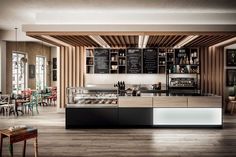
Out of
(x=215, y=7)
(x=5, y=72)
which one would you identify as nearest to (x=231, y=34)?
(x=215, y=7)

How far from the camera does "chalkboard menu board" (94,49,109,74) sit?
983 centimetres

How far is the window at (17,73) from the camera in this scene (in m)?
12.3

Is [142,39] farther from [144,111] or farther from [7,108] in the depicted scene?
[7,108]

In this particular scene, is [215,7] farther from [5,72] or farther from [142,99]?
[5,72]

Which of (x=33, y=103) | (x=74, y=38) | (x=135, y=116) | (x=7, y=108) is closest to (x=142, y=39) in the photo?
(x=74, y=38)

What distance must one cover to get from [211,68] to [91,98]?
204 inches

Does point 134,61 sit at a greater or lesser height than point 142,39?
lesser

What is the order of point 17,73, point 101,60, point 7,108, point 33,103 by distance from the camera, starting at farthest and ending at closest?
point 17,73, point 33,103, point 7,108, point 101,60

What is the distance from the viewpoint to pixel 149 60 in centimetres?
988

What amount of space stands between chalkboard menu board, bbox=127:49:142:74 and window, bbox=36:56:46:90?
22.5 feet

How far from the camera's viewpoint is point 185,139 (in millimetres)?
5875

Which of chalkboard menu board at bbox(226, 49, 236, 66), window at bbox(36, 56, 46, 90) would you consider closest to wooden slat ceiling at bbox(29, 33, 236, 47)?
chalkboard menu board at bbox(226, 49, 236, 66)

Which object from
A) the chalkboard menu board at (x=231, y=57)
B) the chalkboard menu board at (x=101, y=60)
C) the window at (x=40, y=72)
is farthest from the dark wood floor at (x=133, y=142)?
the window at (x=40, y=72)

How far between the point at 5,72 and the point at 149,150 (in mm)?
8260
